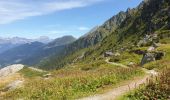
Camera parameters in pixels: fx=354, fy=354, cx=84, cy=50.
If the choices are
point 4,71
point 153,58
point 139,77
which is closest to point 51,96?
point 139,77

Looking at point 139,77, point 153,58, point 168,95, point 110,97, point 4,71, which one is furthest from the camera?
point 4,71

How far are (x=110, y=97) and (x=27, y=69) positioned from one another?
5027 inches

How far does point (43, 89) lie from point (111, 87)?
250 inches

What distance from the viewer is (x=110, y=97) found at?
91.9ft

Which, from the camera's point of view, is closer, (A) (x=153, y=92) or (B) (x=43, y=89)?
(A) (x=153, y=92)

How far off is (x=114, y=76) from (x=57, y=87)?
6.88 m

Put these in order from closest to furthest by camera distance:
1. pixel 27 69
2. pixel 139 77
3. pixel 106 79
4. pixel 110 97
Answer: pixel 110 97 < pixel 106 79 < pixel 139 77 < pixel 27 69

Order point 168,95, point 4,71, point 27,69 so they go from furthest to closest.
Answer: point 4,71 → point 27,69 → point 168,95

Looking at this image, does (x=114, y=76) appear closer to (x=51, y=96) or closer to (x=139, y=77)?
(x=139, y=77)

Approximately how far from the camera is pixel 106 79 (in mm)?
34938

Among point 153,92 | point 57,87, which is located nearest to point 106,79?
point 57,87

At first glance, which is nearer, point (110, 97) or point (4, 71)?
point (110, 97)

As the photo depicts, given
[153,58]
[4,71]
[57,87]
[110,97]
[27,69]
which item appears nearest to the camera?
[110,97]

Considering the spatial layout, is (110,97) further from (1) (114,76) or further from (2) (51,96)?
(1) (114,76)
